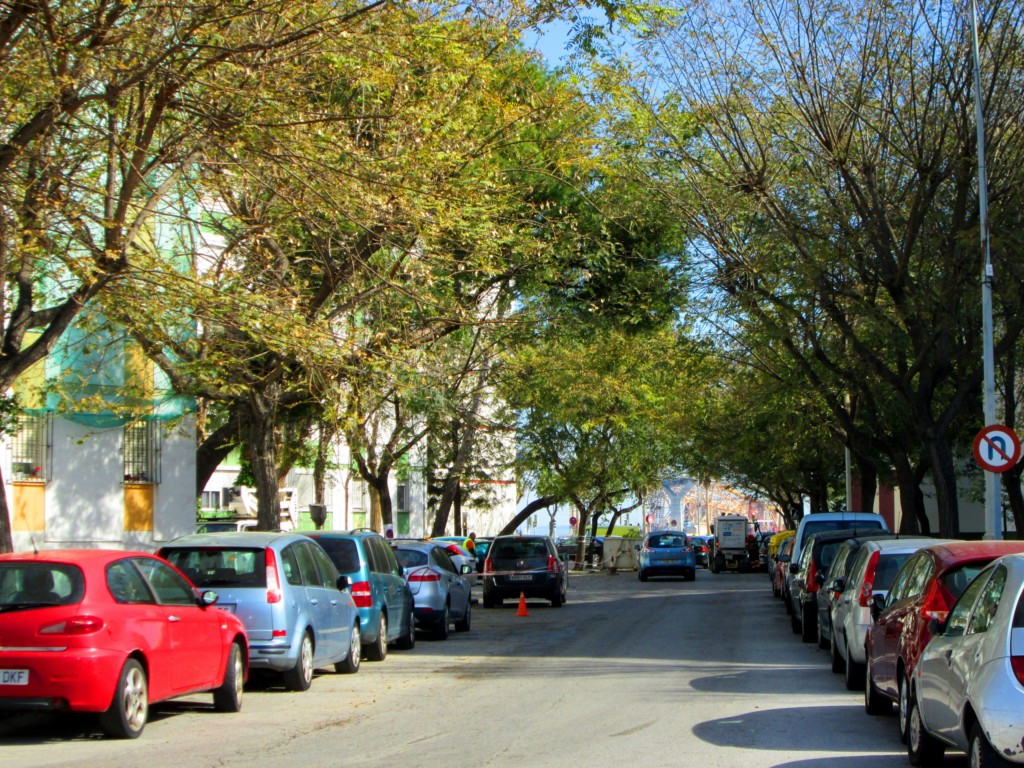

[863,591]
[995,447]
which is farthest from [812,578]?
[863,591]

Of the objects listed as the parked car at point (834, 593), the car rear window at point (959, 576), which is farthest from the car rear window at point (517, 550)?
the car rear window at point (959, 576)

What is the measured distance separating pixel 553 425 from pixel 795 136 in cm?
2520

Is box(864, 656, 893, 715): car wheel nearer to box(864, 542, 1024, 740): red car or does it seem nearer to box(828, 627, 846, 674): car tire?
box(864, 542, 1024, 740): red car

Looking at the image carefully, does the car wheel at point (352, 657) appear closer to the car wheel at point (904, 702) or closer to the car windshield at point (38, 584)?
the car windshield at point (38, 584)

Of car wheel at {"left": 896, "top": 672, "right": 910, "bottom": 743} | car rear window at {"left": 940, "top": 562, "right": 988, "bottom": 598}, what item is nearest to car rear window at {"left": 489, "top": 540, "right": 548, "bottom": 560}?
car rear window at {"left": 940, "top": 562, "right": 988, "bottom": 598}

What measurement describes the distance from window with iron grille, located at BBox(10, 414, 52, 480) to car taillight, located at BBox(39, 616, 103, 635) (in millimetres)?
12696

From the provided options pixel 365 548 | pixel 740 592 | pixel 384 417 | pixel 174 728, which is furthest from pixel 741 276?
pixel 174 728

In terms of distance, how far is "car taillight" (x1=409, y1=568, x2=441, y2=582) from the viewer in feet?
62.4

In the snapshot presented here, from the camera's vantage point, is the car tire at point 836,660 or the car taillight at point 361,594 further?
the car taillight at point 361,594

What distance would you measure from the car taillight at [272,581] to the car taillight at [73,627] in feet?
10.3

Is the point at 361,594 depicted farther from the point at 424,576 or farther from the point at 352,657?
the point at 424,576

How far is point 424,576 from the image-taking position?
62.4ft

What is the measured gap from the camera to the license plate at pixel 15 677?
915 cm

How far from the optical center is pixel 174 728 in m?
10.4
